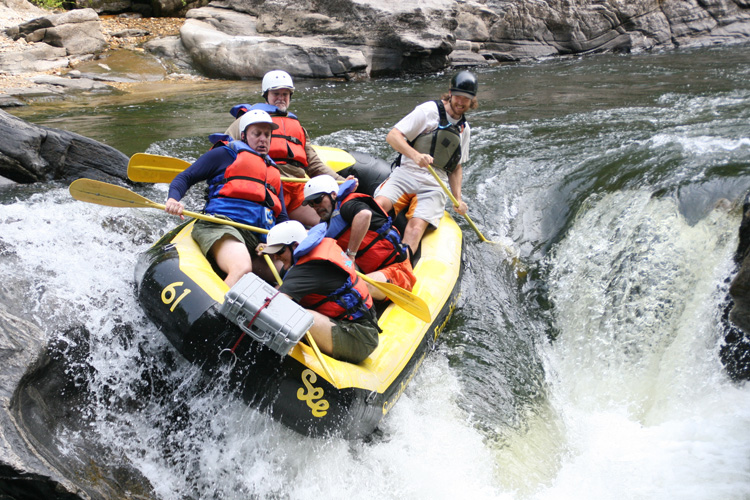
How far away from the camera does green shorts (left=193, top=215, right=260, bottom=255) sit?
3.55 meters

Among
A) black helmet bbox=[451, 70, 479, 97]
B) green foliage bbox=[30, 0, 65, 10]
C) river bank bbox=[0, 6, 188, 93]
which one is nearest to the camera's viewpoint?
black helmet bbox=[451, 70, 479, 97]

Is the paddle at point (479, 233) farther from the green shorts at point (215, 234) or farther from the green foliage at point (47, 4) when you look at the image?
the green foliage at point (47, 4)

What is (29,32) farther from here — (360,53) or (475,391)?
(475,391)

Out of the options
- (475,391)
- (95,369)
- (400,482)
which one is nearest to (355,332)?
(400,482)

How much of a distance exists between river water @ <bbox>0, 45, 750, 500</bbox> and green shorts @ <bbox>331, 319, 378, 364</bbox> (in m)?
0.51

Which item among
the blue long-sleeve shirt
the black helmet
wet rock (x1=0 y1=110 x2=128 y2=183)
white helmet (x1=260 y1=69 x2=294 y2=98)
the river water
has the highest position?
the black helmet

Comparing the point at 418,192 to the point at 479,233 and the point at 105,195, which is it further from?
the point at 105,195

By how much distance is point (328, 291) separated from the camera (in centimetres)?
329

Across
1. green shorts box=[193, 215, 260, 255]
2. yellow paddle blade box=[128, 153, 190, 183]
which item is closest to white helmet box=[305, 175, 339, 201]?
green shorts box=[193, 215, 260, 255]

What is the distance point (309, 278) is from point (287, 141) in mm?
1926

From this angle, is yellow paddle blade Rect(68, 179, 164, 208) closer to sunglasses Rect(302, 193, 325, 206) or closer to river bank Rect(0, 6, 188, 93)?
Result: sunglasses Rect(302, 193, 325, 206)

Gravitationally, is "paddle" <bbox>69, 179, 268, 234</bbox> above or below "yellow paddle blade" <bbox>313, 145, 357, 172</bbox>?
above

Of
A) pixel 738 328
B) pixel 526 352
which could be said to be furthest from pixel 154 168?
pixel 738 328

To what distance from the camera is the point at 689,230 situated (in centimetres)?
457
